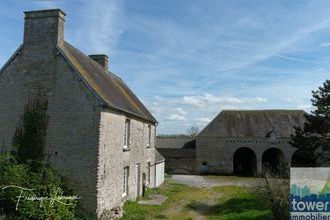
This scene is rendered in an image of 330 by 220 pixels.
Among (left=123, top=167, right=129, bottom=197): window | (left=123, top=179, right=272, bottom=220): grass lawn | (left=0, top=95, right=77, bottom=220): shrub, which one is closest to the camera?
(left=0, top=95, right=77, bottom=220): shrub

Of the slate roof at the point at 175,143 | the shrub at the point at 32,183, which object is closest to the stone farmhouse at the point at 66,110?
the shrub at the point at 32,183

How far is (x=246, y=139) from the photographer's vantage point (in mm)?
40219

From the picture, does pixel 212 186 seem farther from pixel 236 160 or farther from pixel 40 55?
pixel 40 55

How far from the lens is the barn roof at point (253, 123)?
40.6 m

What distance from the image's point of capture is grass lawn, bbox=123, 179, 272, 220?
16.7m

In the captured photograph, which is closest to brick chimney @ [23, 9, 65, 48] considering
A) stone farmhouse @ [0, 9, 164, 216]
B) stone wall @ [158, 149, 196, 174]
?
stone farmhouse @ [0, 9, 164, 216]

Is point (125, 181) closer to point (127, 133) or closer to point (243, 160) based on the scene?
point (127, 133)

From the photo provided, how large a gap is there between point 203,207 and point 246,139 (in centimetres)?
→ 2155

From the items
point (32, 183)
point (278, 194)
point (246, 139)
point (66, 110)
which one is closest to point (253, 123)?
→ point (246, 139)

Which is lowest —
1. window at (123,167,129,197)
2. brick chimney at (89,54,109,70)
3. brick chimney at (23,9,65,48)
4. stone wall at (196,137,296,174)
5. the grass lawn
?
the grass lawn

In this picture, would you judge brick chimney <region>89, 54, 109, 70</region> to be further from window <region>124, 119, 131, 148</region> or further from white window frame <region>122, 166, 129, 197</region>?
white window frame <region>122, 166, 129, 197</region>

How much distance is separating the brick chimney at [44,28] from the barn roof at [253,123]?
2801 cm

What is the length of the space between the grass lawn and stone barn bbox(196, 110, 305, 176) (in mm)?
15000

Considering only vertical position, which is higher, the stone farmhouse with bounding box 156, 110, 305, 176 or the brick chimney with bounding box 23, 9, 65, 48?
the brick chimney with bounding box 23, 9, 65, 48
